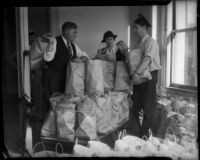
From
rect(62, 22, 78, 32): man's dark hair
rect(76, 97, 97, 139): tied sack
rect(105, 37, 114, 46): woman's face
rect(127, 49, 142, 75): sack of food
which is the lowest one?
rect(76, 97, 97, 139): tied sack

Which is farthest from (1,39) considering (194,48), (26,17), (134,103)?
(194,48)

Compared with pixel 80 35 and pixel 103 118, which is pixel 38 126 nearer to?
pixel 103 118

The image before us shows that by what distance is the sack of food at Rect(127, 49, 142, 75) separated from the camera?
2.64 metres

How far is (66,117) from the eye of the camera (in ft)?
8.60

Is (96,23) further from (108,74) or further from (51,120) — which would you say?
(51,120)

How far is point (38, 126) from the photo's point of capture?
2.64 meters

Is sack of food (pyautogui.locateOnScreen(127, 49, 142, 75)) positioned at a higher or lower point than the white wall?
lower

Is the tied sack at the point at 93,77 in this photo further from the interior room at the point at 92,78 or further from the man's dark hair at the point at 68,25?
the man's dark hair at the point at 68,25

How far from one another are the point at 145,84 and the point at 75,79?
0.56 m

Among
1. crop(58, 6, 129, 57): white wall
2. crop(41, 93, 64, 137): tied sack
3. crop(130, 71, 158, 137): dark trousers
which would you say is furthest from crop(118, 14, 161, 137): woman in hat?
crop(41, 93, 64, 137): tied sack

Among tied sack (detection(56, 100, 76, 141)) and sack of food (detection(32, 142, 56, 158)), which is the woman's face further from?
sack of food (detection(32, 142, 56, 158))

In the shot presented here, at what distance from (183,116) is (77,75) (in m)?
0.94

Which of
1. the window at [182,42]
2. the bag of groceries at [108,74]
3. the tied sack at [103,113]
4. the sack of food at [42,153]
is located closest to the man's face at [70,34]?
the bag of groceries at [108,74]

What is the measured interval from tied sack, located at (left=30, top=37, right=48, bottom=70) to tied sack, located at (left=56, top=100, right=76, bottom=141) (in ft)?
1.17
